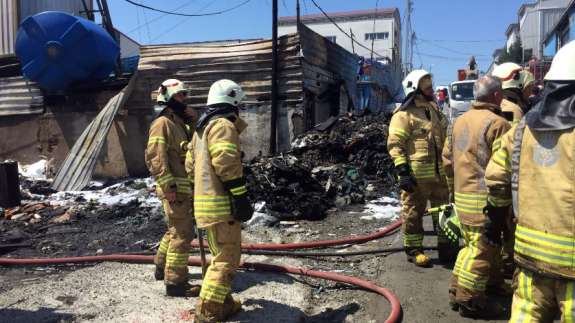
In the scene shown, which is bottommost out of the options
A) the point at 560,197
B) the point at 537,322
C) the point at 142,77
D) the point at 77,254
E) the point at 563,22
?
the point at 77,254

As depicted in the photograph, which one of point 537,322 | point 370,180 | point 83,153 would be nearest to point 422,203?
point 537,322

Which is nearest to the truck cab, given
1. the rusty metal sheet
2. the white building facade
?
the rusty metal sheet

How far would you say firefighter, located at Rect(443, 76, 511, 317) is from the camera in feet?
10.8

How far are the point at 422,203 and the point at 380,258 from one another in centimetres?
80

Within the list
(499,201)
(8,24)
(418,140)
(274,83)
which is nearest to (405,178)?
(418,140)

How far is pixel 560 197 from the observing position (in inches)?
79.0

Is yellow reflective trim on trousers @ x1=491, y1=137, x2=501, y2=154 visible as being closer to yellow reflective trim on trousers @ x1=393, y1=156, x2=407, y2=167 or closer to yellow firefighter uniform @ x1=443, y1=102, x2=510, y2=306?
yellow firefighter uniform @ x1=443, y1=102, x2=510, y2=306

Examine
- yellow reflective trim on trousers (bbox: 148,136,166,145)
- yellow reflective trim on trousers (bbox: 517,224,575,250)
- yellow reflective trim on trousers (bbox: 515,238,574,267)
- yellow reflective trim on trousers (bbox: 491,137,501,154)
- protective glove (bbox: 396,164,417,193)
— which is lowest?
yellow reflective trim on trousers (bbox: 515,238,574,267)

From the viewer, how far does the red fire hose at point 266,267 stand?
363 cm

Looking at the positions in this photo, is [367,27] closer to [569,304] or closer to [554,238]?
[554,238]

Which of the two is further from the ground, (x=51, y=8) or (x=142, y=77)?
(x=51, y=8)

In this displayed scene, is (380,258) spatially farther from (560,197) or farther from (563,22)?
(563,22)

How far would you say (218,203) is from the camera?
3428 millimetres

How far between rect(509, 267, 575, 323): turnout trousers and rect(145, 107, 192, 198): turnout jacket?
293 centimetres
